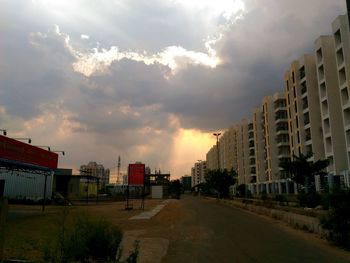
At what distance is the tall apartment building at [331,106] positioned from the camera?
2069 inches

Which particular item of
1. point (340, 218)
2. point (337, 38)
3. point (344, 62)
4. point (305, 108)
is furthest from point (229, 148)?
point (340, 218)

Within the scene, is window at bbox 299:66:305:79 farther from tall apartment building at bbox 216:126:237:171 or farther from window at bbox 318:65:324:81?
tall apartment building at bbox 216:126:237:171

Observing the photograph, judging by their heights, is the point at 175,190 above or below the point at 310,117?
below

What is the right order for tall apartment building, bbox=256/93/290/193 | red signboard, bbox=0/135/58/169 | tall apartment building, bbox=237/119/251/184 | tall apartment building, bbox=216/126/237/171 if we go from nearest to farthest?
red signboard, bbox=0/135/58/169, tall apartment building, bbox=256/93/290/193, tall apartment building, bbox=237/119/251/184, tall apartment building, bbox=216/126/237/171

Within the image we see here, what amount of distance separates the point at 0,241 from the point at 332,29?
5415cm

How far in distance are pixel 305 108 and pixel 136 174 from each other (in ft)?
137

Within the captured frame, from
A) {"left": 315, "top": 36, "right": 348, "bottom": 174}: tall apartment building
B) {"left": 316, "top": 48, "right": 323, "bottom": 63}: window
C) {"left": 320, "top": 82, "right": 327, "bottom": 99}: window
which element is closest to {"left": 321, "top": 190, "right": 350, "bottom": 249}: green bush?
{"left": 315, "top": 36, "right": 348, "bottom": 174}: tall apartment building

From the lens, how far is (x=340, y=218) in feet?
42.5

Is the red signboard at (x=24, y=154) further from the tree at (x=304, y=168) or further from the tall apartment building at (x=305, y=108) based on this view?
the tall apartment building at (x=305, y=108)

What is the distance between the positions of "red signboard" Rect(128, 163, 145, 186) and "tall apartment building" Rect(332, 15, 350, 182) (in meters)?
28.0

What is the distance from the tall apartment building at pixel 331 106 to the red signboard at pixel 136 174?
100 ft

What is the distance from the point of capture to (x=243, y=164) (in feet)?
406

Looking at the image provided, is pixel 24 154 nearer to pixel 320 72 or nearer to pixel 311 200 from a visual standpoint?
pixel 311 200

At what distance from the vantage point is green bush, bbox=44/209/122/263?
5.89 meters
